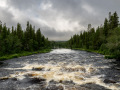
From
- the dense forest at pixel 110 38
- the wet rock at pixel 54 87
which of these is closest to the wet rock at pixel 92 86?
the wet rock at pixel 54 87

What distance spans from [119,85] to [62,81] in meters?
6.50

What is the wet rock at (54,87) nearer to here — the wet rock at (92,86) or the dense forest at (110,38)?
the wet rock at (92,86)

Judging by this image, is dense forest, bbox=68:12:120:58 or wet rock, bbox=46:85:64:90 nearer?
wet rock, bbox=46:85:64:90

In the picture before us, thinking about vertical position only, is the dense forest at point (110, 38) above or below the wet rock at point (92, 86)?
above

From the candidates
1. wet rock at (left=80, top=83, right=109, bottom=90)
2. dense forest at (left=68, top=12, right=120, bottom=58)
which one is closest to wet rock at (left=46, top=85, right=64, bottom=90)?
wet rock at (left=80, top=83, right=109, bottom=90)

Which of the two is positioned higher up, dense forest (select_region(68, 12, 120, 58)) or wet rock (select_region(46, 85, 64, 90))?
dense forest (select_region(68, 12, 120, 58))

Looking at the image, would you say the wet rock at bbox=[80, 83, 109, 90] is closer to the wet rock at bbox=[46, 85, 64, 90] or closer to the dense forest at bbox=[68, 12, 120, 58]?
the wet rock at bbox=[46, 85, 64, 90]

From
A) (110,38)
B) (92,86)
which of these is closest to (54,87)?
(92,86)

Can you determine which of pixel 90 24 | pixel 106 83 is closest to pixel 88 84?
pixel 106 83

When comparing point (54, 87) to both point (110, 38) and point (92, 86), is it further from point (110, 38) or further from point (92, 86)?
point (110, 38)

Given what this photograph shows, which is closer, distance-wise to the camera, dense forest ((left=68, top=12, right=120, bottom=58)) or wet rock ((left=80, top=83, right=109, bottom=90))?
wet rock ((left=80, top=83, right=109, bottom=90))

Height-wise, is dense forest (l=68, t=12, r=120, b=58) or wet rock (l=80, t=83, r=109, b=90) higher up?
dense forest (l=68, t=12, r=120, b=58)

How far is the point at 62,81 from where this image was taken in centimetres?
1195

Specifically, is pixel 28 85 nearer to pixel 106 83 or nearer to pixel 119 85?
pixel 106 83
